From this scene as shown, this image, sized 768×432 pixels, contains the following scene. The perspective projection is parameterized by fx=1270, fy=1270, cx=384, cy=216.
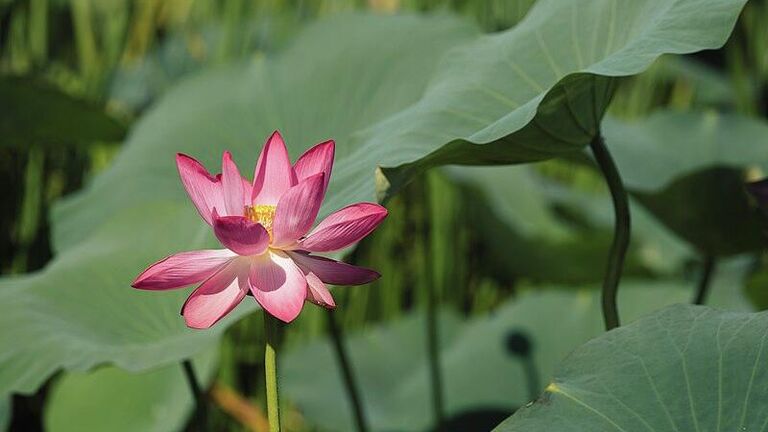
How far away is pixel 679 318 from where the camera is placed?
35.7 inches

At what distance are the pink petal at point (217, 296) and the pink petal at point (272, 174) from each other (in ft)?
0.21

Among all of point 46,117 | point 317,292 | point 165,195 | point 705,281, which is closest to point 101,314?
point 165,195

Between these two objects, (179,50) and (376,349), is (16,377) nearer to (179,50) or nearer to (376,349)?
(376,349)

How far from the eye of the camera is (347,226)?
0.75m

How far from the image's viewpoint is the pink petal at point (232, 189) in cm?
79

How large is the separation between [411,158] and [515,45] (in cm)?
25

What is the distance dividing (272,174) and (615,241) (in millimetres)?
413

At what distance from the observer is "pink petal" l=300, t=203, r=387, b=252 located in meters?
0.75

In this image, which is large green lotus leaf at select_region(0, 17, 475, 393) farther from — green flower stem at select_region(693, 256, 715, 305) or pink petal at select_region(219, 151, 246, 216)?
green flower stem at select_region(693, 256, 715, 305)

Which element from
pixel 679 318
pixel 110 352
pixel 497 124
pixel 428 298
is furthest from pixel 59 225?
pixel 679 318

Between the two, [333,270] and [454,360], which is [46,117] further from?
[333,270]

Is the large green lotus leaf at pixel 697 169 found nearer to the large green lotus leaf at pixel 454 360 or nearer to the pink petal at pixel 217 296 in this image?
the large green lotus leaf at pixel 454 360

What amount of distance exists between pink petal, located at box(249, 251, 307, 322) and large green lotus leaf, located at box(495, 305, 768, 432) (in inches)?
7.7

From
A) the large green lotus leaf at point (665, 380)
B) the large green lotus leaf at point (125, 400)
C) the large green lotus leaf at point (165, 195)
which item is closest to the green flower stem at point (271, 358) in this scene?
the large green lotus leaf at point (665, 380)
